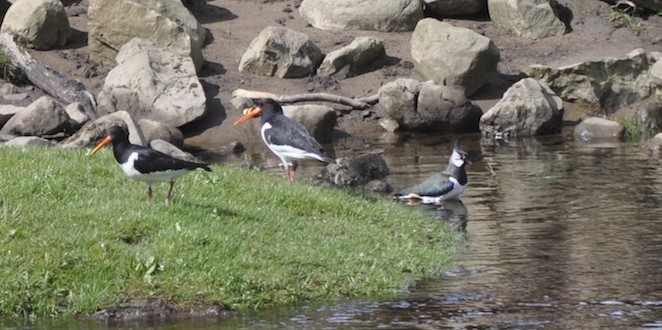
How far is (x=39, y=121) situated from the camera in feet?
76.0

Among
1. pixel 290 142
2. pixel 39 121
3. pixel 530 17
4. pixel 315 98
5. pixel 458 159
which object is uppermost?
pixel 530 17

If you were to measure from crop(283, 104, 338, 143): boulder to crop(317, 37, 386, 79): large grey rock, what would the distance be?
2.44 m

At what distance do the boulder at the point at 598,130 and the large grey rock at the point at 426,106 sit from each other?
2366 mm

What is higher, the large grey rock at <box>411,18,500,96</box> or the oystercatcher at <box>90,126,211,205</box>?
the oystercatcher at <box>90,126,211,205</box>

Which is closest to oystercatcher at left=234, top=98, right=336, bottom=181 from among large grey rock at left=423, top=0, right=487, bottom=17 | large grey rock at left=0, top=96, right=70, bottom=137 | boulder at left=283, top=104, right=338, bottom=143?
boulder at left=283, top=104, right=338, bottom=143

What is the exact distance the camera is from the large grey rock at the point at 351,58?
27.2 meters

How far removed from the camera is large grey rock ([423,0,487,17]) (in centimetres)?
3023

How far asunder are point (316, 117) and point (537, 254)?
38.8 feet

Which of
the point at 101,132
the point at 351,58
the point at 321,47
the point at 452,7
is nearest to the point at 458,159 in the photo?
the point at 101,132

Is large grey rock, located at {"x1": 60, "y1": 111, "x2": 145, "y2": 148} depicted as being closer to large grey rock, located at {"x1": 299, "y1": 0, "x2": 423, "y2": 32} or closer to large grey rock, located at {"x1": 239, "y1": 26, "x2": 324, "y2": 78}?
large grey rock, located at {"x1": 239, "y1": 26, "x2": 324, "y2": 78}

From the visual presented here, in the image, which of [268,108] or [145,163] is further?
[268,108]

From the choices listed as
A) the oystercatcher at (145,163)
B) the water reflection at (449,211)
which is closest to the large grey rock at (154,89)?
the water reflection at (449,211)

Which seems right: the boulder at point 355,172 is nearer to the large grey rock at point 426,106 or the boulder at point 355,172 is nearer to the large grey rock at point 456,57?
the large grey rock at point 426,106

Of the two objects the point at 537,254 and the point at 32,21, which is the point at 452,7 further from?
the point at 537,254
